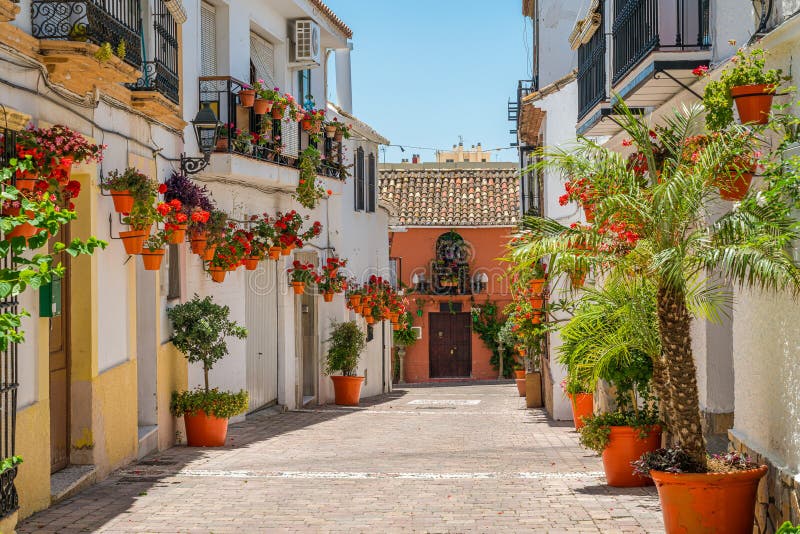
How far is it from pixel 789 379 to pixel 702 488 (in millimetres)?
1035

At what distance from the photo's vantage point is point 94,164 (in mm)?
11070

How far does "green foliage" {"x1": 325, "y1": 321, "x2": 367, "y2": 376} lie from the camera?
911 inches

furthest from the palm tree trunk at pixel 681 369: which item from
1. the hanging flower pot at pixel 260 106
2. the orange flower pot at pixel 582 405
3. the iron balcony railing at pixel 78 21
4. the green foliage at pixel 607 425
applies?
the hanging flower pot at pixel 260 106

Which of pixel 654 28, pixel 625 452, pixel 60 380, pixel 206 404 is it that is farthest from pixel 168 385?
pixel 654 28

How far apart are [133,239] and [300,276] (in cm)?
860

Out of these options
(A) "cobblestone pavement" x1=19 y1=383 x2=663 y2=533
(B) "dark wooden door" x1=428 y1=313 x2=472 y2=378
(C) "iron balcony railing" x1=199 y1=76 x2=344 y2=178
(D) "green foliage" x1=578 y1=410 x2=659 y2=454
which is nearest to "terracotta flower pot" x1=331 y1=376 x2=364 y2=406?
(C) "iron balcony railing" x1=199 y1=76 x2=344 y2=178

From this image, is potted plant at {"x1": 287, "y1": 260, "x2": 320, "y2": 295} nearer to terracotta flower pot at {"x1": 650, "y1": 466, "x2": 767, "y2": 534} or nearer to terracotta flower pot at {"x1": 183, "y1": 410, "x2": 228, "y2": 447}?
terracotta flower pot at {"x1": 183, "y1": 410, "x2": 228, "y2": 447}

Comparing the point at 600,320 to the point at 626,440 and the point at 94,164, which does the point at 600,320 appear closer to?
the point at 626,440

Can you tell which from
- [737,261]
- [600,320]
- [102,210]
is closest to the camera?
[737,261]

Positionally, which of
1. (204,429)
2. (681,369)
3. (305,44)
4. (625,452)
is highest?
(305,44)

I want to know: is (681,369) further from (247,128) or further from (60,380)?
(247,128)

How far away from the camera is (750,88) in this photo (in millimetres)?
7453

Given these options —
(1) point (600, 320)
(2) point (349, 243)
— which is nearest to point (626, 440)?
(1) point (600, 320)

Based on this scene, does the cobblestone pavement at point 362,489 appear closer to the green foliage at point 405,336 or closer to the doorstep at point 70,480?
the doorstep at point 70,480
